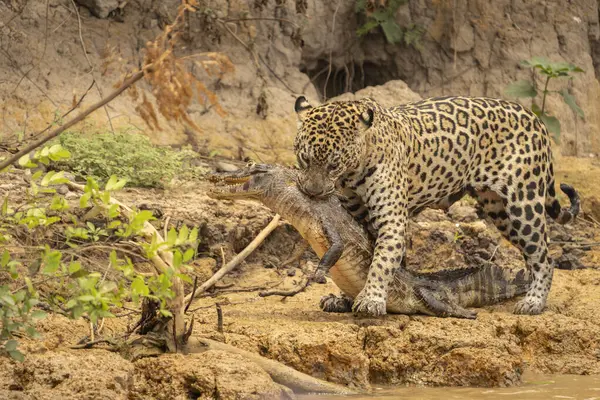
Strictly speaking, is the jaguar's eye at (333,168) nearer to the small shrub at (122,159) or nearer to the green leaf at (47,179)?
the green leaf at (47,179)

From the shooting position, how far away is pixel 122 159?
1001cm

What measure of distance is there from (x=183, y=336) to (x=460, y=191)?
3244 millimetres

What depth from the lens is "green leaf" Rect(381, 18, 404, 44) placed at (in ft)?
44.5

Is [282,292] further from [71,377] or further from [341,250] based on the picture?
[71,377]

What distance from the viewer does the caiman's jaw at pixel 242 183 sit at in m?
7.88

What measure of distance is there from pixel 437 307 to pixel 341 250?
1.03 m

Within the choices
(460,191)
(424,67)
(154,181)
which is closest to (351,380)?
(460,191)

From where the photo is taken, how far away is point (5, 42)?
38.3 ft

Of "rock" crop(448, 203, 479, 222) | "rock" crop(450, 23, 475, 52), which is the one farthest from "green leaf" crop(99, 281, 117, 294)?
"rock" crop(450, 23, 475, 52)

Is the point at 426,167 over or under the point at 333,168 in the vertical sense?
under

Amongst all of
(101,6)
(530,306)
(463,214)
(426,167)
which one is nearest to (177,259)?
(426,167)

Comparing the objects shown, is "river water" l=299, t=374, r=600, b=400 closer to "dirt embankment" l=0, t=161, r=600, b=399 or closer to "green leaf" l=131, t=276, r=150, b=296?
"dirt embankment" l=0, t=161, r=600, b=399

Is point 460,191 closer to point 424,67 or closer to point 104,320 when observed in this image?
point 104,320

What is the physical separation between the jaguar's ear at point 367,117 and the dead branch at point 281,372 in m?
2.07
